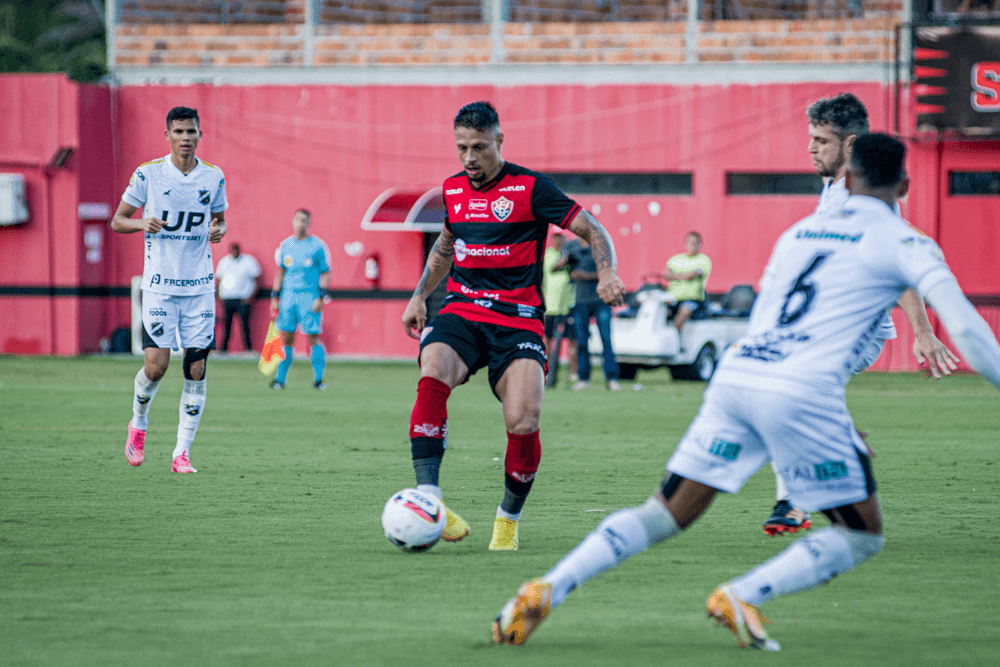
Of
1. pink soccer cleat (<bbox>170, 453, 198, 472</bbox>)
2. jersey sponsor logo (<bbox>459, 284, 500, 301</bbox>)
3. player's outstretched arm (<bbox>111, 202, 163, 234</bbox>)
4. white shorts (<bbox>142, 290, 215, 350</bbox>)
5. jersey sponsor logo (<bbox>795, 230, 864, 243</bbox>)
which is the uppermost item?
jersey sponsor logo (<bbox>795, 230, 864, 243</bbox>)

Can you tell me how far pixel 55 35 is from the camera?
36.2 m

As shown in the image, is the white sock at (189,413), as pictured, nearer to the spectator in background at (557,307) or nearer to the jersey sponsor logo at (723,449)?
the jersey sponsor logo at (723,449)

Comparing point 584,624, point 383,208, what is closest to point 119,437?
point 584,624

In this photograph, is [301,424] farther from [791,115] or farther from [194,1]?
[194,1]

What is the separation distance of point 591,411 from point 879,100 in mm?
11717

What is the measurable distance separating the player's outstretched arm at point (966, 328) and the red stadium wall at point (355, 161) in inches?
809

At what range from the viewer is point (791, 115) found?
2481 centimetres

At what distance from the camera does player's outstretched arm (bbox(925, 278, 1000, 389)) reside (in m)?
4.41

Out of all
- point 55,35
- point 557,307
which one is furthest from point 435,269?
point 55,35

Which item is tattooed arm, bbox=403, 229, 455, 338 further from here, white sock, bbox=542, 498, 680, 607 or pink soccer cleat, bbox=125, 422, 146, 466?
pink soccer cleat, bbox=125, 422, 146, 466

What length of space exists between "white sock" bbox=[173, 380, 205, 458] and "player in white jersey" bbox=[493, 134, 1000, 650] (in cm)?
556

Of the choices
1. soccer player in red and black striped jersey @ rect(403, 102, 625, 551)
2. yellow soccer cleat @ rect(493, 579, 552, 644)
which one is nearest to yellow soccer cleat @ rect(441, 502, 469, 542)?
soccer player in red and black striped jersey @ rect(403, 102, 625, 551)

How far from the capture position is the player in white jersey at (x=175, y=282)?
9758 mm

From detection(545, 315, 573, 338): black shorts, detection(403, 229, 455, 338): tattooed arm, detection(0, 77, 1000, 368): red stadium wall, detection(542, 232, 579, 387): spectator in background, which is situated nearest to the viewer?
detection(403, 229, 455, 338): tattooed arm
